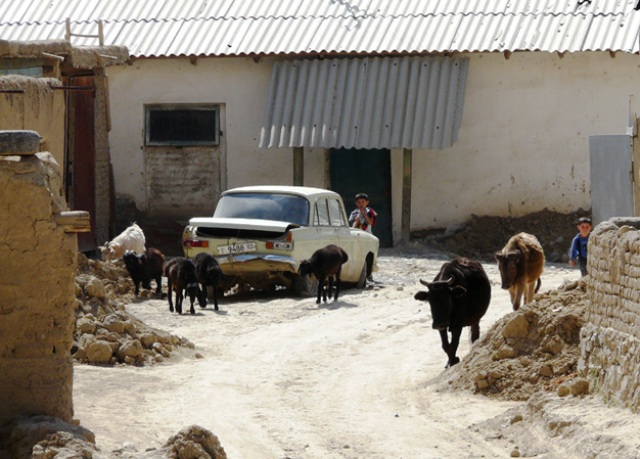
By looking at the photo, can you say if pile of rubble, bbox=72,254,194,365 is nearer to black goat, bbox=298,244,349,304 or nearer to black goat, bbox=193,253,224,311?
black goat, bbox=193,253,224,311

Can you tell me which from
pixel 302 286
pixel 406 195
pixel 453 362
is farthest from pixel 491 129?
pixel 453 362

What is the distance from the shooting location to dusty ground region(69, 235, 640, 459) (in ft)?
32.0

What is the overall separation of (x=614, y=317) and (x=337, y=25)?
15.4 m

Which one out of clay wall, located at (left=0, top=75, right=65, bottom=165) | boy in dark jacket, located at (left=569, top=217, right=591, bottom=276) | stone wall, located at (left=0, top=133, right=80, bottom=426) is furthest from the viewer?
boy in dark jacket, located at (left=569, top=217, right=591, bottom=276)

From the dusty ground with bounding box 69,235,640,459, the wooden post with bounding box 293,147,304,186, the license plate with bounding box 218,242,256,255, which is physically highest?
the wooden post with bounding box 293,147,304,186

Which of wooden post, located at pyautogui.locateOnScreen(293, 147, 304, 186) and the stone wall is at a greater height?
wooden post, located at pyautogui.locateOnScreen(293, 147, 304, 186)

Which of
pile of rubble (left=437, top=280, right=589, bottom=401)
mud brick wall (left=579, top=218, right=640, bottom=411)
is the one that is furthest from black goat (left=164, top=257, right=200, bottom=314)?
mud brick wall (left=579, top=218, right=640, bottom=411)

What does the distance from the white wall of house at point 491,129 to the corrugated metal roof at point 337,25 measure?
39 centimetres

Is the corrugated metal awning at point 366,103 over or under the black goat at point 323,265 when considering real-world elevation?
over

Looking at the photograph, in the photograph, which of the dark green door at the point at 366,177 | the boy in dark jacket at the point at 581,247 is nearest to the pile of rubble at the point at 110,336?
→ the boy in dark jacket at the point at 581,247

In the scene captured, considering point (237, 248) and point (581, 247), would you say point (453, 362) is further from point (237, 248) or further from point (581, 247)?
point (237, 248)

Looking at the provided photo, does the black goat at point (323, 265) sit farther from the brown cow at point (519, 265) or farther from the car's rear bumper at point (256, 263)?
the brown cow at point (519, 265)

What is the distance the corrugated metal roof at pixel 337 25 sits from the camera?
23.5m

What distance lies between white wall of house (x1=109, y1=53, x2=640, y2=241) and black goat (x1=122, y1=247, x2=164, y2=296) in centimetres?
686
